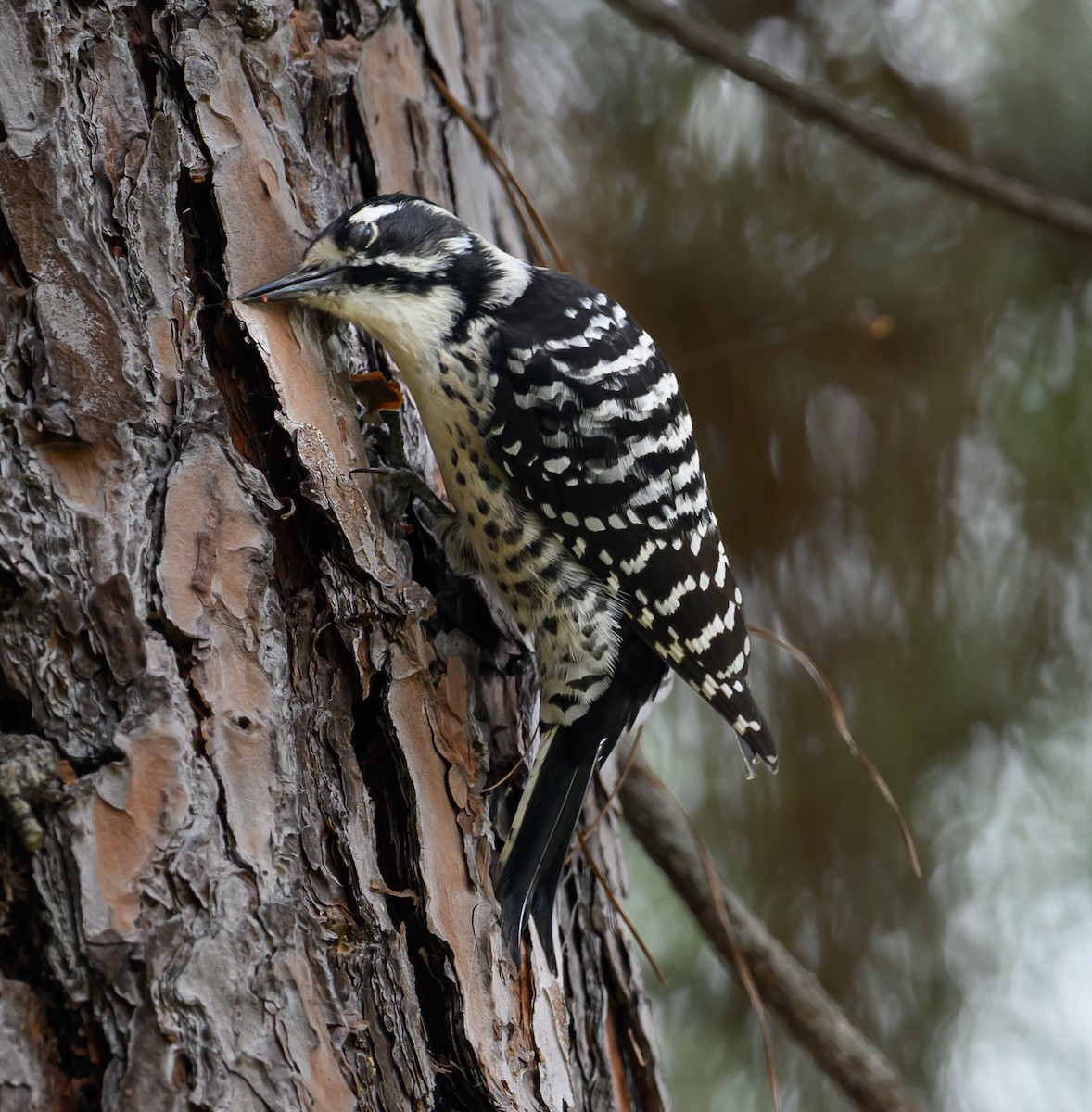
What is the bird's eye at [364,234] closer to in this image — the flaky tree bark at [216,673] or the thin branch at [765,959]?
the flaky tree bark at [216,673]

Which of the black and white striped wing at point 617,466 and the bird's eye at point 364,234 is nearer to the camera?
the bird's eye at point 364,234

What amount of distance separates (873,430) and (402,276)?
3.94ft

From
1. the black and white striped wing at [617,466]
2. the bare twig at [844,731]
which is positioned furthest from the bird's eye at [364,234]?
the bare twig at [844,731]

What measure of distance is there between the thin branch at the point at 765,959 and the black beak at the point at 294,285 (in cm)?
105

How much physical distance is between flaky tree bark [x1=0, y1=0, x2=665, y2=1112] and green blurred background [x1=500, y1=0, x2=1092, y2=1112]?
0.90 metres

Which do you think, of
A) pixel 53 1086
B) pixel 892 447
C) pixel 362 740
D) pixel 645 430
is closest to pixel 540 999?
pixel 362 740

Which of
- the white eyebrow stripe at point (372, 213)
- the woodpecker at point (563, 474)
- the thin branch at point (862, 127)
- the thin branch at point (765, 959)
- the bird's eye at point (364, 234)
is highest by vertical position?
the thin branch at point (862, 127)

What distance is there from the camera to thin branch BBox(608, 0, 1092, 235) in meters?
2.27

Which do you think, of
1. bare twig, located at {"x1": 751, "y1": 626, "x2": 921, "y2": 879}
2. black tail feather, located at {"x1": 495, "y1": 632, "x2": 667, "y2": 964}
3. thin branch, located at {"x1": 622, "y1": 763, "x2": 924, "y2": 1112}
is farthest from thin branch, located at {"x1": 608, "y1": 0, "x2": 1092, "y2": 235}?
thin branch, located at {"x1": 622, "y1": 763, "x2": 924, "y2": 1112}

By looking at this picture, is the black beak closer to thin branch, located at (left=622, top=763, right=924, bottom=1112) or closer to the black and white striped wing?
the black and white striped wing

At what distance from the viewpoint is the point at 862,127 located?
228 cm

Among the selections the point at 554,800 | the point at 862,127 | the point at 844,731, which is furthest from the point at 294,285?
the point at 862,127

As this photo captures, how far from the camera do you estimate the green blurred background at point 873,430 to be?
2.62 m

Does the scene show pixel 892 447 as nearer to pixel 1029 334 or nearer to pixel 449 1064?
pixel 1029 334
